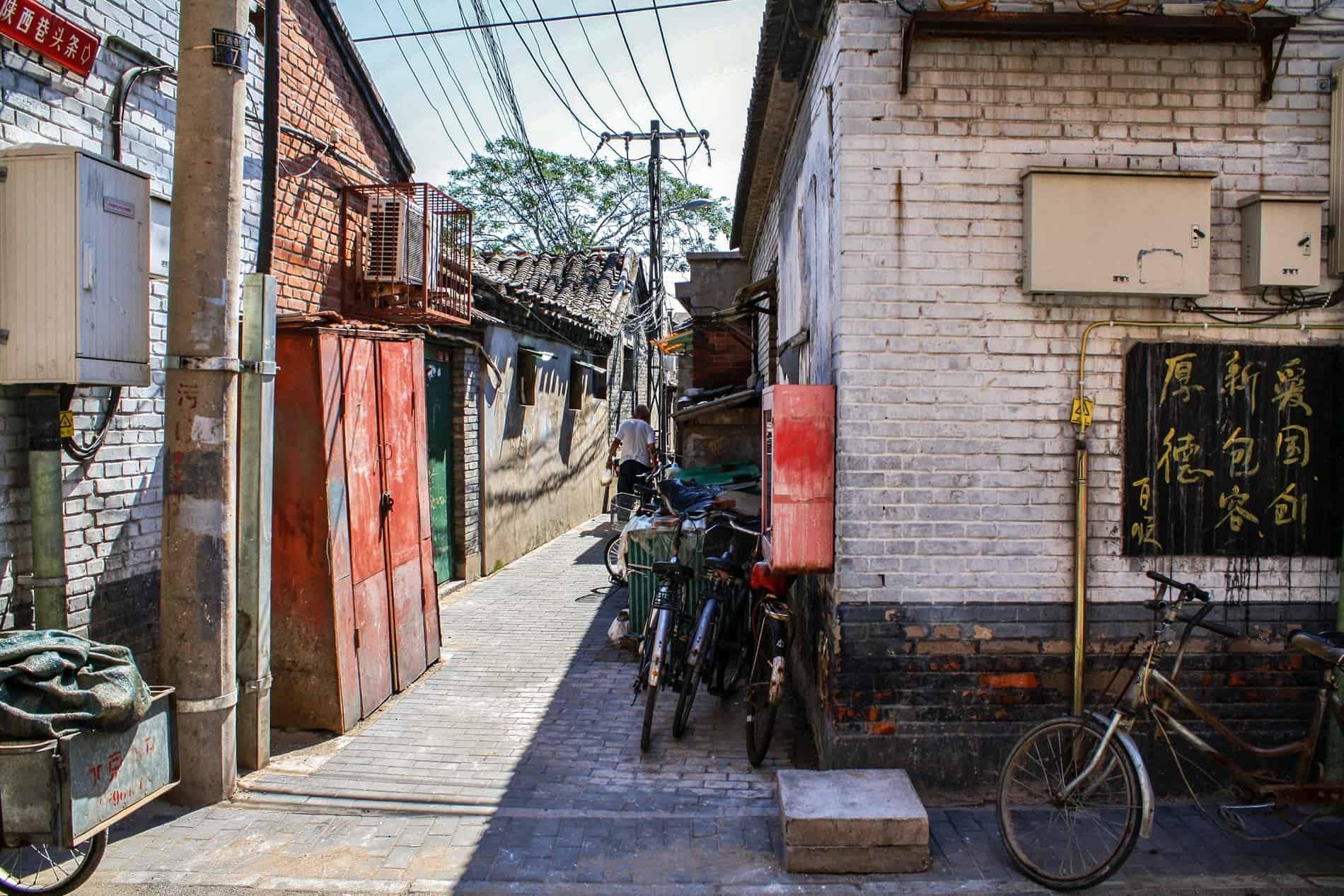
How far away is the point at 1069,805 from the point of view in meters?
3.92

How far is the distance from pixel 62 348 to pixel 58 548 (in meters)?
0.95

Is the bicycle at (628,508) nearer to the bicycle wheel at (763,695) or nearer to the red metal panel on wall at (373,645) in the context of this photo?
the red metal panel on wall at (373,645)

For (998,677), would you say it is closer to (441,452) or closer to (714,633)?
(714,633)

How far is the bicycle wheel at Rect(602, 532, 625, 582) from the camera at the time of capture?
933cm

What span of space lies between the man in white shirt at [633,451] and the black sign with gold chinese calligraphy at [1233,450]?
320 inches

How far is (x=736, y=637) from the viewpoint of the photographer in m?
6.21

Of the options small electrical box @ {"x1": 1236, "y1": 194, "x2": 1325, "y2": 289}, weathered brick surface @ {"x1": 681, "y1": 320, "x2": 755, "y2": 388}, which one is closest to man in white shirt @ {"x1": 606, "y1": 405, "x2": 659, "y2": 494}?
weathered brick surface @ {"x1": 681, "y1": 320, "x2": 755, "y2": 388}

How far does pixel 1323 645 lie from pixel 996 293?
2097 millimetres

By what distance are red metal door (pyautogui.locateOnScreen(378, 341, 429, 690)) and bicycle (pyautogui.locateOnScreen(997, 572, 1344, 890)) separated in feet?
13.7

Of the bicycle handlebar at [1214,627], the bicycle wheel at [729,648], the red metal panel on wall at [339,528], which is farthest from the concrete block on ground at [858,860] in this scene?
the red metal panel on wall at [339,528]

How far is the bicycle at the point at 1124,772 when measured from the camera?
3740mm

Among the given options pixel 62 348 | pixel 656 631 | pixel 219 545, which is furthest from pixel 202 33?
pixel 656 631

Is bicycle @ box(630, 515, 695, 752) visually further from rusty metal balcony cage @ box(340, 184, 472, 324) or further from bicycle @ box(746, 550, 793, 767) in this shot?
rusty metal balcony cage @ box(340, 184, 472, 324)

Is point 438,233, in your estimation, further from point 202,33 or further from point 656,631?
point 656,631
